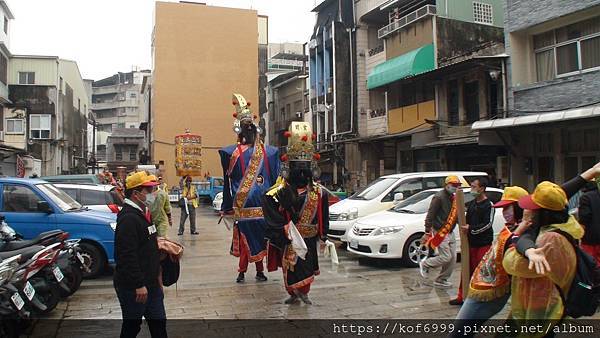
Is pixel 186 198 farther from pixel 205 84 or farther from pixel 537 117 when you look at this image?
pixel 205 84

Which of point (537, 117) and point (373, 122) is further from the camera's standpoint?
point (373, 122)

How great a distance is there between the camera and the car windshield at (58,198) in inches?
314

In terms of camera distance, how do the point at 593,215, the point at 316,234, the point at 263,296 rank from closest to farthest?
the point at 593,215 < the point at 316,234 < the point at 263,296

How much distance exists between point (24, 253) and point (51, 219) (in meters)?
2.67

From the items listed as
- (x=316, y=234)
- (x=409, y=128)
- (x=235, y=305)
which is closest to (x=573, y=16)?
(x=409, y=128)

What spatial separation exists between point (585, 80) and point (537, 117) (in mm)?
1795

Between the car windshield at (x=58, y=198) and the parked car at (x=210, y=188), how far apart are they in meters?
18.0

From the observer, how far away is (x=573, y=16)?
1336 cm

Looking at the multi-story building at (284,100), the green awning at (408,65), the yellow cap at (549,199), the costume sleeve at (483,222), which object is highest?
the multi-story building at (284,100)

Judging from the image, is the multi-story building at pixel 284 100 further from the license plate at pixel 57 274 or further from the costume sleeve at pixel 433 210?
the license plate at pixel 57 274

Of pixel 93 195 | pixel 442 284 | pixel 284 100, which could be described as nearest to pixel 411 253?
pixel 442 284

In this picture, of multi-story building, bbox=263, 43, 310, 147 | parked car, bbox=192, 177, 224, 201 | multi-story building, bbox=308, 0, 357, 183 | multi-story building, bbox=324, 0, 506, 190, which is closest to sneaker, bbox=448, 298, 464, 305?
multi-story building, bbox=324, 0, 506, 190

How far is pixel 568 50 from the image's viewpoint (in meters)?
14.0

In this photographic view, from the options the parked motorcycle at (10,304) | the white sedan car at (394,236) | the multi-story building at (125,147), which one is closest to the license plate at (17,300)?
the parked motorcycle at (10,304)
